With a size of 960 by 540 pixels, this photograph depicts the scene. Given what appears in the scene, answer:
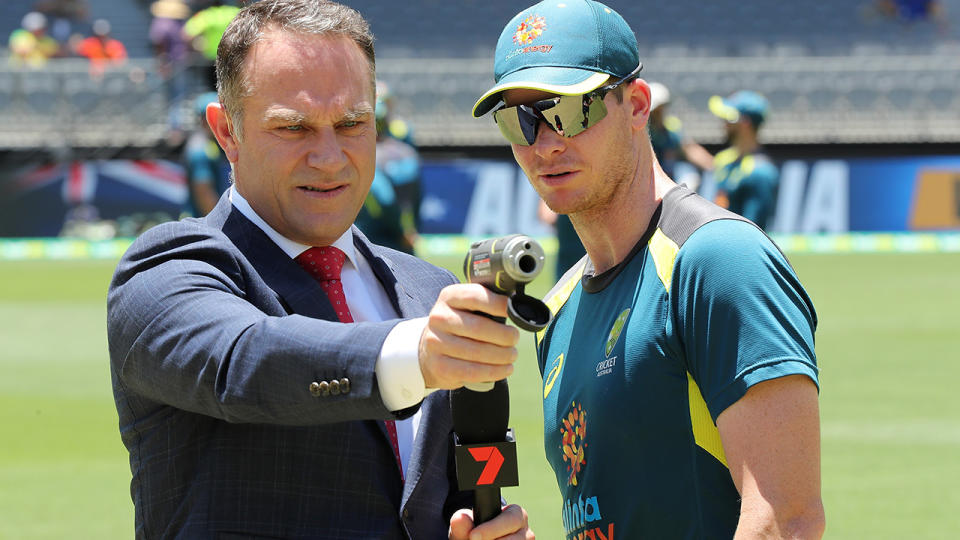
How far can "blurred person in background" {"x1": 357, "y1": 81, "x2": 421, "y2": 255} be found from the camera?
11.0m

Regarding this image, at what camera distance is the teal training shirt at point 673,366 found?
2533mm

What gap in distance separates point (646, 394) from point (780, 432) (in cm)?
35

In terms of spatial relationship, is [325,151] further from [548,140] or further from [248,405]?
[548,140]

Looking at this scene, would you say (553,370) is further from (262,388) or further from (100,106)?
(100,106)

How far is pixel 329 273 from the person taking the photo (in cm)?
261

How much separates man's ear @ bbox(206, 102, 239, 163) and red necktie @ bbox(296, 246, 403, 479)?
0.26 meters

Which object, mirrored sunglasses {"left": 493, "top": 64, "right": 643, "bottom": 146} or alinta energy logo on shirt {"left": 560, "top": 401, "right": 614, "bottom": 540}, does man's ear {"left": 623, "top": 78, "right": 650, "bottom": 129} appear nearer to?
mirrored sunglasses {"left": 493, "top": 64, "right": 643, "bottom": 146}

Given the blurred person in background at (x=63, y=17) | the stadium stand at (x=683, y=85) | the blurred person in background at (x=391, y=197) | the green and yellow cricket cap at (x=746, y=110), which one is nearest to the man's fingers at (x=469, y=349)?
the blurred person in background at (x=391, y=197)

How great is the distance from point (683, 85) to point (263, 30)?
22.6m

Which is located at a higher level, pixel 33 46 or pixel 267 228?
pixel 267 228

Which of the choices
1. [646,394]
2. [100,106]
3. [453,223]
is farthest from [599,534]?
[100,106]

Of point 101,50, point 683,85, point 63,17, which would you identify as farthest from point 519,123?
point 63,17

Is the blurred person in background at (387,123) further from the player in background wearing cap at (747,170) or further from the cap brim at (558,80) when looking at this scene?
the cap brim at (558,80)

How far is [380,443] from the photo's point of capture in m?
2.47
